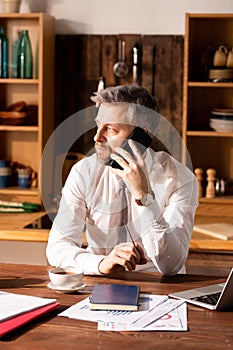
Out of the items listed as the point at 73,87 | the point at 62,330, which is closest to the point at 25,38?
the point at 73,87

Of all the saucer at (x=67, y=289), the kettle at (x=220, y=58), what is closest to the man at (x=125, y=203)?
the saucer at (x=67, y=289)

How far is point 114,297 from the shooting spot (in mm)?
2137

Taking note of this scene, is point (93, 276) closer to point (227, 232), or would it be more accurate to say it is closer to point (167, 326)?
point (167, 326)

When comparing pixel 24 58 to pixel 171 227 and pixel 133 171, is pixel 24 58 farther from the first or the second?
pixel 133 171

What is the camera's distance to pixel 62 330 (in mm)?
1914

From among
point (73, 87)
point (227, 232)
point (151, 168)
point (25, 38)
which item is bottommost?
point (227, 232)

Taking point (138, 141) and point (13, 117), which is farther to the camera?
point (13, 117)

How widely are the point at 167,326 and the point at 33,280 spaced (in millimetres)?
626

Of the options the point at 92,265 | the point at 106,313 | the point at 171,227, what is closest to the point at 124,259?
the point at 92,265

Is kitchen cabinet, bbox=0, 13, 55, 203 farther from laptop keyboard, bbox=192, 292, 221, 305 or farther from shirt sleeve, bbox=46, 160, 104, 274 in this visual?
laptop keyboard, bbox=192, 292, 221, 305

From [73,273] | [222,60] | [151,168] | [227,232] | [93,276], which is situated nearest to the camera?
[73,273]

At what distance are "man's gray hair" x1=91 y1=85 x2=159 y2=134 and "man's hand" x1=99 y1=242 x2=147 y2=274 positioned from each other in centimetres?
51

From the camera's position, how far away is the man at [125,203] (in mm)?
2547

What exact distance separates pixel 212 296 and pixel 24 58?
264 cm
